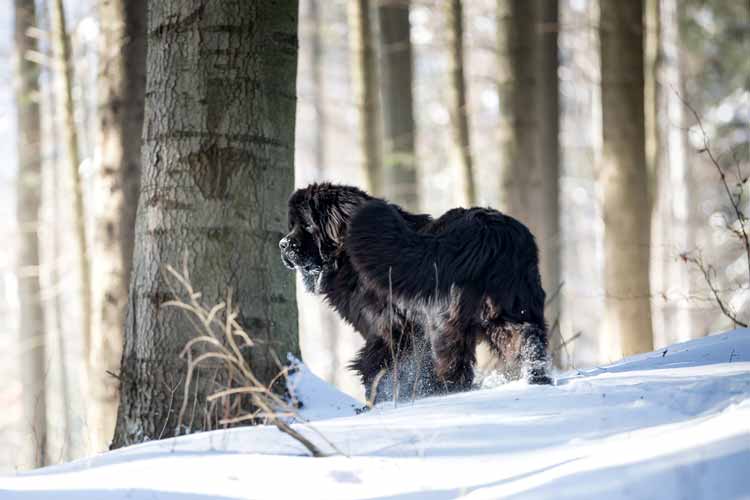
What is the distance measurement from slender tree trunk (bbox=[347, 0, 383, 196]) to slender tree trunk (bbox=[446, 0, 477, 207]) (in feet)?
3.68

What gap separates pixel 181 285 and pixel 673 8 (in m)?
23.8

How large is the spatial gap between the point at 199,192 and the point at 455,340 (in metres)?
1.70

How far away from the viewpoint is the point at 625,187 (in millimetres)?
9828

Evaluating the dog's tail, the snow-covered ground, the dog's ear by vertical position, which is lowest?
the snow-covered ground

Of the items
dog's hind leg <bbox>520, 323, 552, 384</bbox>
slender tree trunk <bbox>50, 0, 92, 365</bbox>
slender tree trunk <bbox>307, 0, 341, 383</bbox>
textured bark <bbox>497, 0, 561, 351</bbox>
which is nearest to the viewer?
dog's hind leg <bbox>520, 323, 552, 384</bbox>

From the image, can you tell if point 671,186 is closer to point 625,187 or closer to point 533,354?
point 625,187

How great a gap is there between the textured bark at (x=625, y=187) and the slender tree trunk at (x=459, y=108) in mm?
2086

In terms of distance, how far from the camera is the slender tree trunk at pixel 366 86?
440 inches

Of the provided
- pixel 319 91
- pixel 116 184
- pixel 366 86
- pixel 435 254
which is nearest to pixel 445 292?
pixel 435 254

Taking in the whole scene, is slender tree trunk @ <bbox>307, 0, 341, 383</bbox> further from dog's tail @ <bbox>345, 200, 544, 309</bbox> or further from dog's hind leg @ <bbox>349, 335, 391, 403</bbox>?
dog's tail @ <bbox>345, 200, 544, 309</bbox>

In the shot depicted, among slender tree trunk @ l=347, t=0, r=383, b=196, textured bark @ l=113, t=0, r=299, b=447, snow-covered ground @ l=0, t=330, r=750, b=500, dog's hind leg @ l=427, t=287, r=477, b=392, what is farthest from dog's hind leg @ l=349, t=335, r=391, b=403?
slender tree trunk @ l=347, t=0, r=383, b=196

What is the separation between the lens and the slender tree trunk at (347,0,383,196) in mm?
11188

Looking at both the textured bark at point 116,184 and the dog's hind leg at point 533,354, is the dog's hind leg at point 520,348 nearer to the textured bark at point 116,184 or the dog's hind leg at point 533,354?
the dog's hind leg at point 533,354

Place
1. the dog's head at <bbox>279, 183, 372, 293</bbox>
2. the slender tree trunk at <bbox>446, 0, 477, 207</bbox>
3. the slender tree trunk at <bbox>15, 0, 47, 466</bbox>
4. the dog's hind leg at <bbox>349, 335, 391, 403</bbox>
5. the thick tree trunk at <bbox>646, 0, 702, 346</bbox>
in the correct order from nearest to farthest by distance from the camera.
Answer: the dog's hind leg at <bbox>349, 335, 391, 403</bbox>
the dog's head at <bbox>279, 183, 372, 293</bbox>
the slender tree trunk at <bbox>446, 0, 477, 207</bbox>
the slender tree trunk at <bbox>15, 0, 47, 466</bbox>
the thick tree trunk at <bbox>646, 0, 702, 346</bbox>
